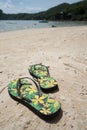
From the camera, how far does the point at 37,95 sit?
3.19 m

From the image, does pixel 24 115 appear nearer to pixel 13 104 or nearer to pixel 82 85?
pixel 13 104

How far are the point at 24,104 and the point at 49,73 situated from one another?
1.47 meters

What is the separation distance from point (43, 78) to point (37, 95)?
0.78 m

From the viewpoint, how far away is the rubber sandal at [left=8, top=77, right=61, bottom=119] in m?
2.74

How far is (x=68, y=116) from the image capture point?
281 cm

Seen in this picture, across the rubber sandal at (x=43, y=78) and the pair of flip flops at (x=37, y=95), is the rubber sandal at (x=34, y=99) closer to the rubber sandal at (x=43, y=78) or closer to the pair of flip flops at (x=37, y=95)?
the pair of flip flops at (x=37, y=95)

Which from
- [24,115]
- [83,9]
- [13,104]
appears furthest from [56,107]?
[83,9]

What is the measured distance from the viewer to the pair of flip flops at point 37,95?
9.08 ft

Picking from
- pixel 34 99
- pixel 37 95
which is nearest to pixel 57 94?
pixel 37 95

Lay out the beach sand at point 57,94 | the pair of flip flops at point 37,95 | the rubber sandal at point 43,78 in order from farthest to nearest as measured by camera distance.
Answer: the rubber sandal at point 43,78
the pair of flip flops at point 37,95
the beach sand at point 57,94

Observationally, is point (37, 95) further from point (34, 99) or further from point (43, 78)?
point (43, 78)

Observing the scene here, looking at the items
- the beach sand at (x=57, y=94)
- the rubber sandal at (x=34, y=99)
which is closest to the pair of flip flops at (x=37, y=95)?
the rubber sandal at (x=34, y=99)

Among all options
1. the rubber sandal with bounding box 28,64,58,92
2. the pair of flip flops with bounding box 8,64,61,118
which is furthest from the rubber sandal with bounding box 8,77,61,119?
the rubber sandal with bounding box 28,64,58,92

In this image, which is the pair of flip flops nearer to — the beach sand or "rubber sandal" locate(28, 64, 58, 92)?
"rubber sandal" locate(28, 64, 58, 92)
